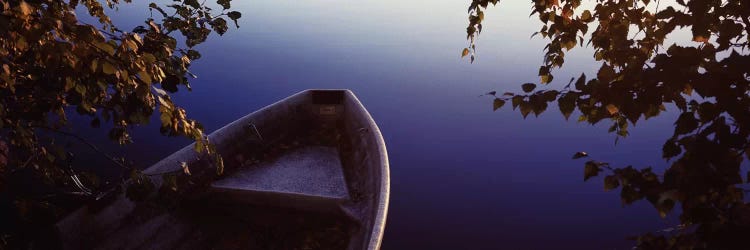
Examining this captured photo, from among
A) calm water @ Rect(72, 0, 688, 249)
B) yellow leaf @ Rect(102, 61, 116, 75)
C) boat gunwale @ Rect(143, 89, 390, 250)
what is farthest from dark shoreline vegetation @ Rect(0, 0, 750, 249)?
calm water @ Rect(72, 0, 688, 249)

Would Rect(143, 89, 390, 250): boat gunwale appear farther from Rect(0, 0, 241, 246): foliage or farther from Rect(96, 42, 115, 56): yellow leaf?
Rect(96, 42, 115, 56): yellow leaf

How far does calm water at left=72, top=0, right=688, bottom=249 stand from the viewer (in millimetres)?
8711

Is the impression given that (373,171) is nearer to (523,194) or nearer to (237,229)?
(237,229)

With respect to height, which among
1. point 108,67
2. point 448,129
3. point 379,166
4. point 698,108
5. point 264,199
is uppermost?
point 108,67

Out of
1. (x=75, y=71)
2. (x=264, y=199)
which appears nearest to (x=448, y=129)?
(x=264, y=199)

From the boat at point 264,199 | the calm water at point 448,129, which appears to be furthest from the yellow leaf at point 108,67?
the calm water at point 448,129

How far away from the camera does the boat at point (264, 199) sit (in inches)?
177

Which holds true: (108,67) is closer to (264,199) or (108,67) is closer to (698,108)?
(698,108)

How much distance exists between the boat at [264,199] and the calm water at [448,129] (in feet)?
7.20

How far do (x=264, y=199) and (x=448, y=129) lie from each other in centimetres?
890

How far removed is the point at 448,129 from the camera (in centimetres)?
1373

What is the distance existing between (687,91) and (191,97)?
1447 cm

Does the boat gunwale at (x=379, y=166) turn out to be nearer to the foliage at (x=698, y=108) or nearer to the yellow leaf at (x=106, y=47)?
the foliage at (x=698, y=108)

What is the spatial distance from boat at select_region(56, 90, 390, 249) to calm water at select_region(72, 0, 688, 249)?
2196mm
